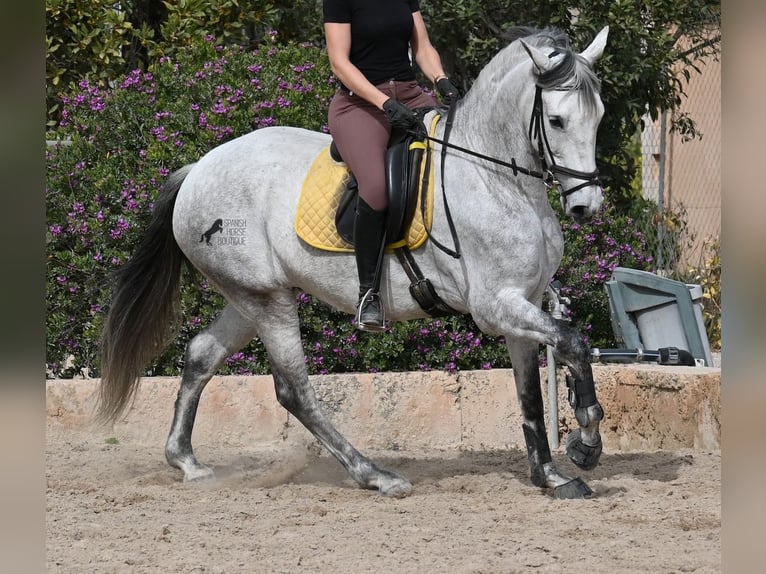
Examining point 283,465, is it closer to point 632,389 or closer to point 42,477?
point 632,389

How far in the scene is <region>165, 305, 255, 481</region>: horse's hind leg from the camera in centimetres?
591

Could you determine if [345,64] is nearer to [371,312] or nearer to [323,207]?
[323,207]

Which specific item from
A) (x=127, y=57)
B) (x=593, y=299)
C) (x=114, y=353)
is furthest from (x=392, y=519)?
(x=127, y=57)

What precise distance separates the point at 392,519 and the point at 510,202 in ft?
5.13

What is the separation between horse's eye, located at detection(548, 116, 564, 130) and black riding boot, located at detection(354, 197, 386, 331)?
911mm

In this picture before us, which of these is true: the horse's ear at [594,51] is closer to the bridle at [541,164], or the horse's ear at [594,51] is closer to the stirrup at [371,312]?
the bridle at [541,164]

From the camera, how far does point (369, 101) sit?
204 inches

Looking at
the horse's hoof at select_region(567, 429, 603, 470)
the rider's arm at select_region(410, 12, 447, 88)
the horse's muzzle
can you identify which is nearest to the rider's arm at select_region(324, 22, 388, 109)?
the rider's arm at select_region(410, 12, 447, 88)

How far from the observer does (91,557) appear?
4.19 m

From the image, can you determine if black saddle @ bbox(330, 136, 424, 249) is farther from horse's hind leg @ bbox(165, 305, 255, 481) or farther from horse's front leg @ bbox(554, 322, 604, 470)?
horse's hind leg @ bbox(165, 305, 255, 481)

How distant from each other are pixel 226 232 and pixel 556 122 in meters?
1.91

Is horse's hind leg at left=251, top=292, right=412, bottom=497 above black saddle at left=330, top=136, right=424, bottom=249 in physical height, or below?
below
